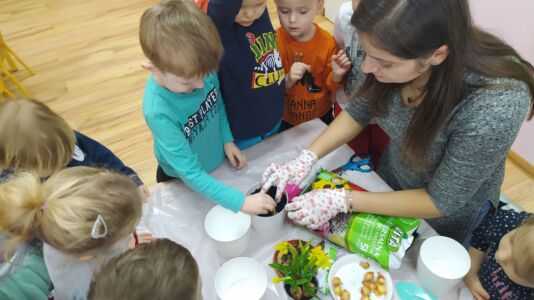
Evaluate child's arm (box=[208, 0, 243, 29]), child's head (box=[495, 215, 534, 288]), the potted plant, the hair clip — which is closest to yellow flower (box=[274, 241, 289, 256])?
the potted plant

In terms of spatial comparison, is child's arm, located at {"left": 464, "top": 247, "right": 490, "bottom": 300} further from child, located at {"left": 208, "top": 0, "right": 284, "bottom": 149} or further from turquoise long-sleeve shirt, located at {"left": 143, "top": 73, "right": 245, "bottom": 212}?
child, located at {"left": 208, "top": 0, "right": 284, "bottom": 149}

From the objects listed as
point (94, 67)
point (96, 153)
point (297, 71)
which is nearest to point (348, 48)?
point (297, 71)

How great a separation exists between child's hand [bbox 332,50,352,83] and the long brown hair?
240mm

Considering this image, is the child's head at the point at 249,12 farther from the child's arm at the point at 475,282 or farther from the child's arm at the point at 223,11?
the child's arm at the point at 475,282

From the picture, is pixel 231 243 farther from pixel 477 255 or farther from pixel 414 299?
pixel 477 255

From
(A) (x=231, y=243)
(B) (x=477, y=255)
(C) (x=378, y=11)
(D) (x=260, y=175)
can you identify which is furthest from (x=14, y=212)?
(B) (x=477, y=255)

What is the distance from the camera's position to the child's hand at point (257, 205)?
881 millimetres

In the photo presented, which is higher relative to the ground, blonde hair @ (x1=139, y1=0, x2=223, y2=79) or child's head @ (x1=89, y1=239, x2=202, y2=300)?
blonde hair @ (x1=139, y1=0, x2=223, y2=79)

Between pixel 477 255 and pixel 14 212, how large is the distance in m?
1.02

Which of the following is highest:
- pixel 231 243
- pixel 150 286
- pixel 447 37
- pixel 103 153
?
pixel 447 37

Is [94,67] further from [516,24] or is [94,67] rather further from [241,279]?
[516,24]

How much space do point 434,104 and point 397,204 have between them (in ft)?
0.80

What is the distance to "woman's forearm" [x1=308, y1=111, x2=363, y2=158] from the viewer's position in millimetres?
1075

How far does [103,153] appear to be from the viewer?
117 cm
